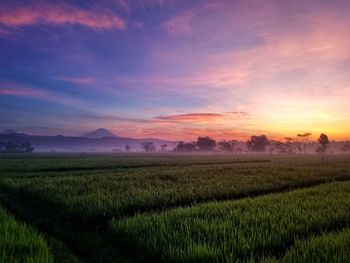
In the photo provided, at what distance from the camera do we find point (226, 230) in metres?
8.48

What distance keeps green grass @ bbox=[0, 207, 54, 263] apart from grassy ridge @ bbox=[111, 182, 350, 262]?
2164 mm

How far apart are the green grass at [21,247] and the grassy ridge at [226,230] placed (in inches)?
85.2

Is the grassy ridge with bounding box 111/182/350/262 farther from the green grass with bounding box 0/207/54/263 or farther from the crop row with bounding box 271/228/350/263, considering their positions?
the green grass with bounding box 0/207/54/263

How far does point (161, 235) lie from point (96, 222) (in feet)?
12.7

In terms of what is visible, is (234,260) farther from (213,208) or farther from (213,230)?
(213,208)

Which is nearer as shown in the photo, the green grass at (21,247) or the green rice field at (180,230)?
the green grass at (21,247)

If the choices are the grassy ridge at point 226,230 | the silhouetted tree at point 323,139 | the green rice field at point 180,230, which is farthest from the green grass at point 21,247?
the silhouetted tree at point 323,139

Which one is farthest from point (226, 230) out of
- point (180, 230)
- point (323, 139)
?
point (323, 139)

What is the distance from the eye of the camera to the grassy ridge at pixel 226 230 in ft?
22.3

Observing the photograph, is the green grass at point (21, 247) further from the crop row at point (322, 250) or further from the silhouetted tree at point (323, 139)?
the silhouetted tree at point (323, 139)

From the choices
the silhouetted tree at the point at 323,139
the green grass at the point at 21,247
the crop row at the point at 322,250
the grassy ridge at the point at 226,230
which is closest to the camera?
the crop row at the point at 322,250

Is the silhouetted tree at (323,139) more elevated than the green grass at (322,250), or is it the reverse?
the silhouetted tree at (323,139)

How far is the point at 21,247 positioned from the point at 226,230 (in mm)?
5028

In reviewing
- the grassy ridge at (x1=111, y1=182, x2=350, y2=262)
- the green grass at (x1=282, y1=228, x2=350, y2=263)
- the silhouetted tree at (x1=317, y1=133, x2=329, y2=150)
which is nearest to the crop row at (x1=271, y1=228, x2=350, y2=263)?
the green grass at (x1=282, y1=228, x2=350, y2=263)
